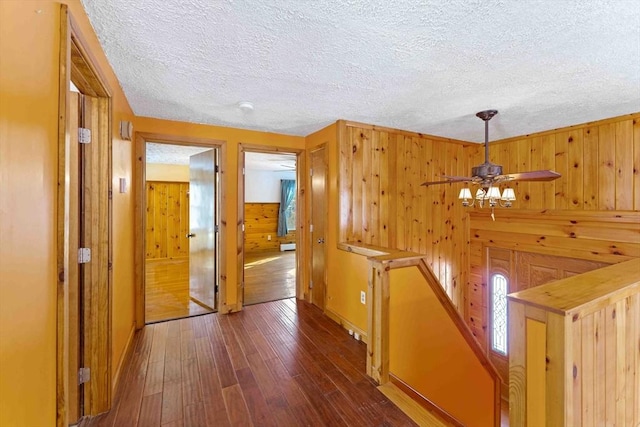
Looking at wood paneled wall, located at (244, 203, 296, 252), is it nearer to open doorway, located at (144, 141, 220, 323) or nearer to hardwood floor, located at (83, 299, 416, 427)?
open doorway, located at (144, 141, 220, 323)

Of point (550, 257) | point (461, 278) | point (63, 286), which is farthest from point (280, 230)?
point (63, 286)

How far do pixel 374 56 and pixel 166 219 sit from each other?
249 inches

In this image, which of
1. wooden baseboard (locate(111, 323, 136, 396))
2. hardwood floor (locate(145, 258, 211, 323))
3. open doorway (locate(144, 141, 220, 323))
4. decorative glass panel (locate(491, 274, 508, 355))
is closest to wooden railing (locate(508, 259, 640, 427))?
wooden baseboard (locate(111, 323, 136, 396))

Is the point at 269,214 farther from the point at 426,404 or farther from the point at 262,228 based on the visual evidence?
the point at 426,404

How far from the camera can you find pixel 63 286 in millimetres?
1072

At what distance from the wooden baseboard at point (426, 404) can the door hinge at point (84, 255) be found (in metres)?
2.25

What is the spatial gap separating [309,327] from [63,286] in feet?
7.59

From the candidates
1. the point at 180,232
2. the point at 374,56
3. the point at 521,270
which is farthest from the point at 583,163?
the point at 180,232

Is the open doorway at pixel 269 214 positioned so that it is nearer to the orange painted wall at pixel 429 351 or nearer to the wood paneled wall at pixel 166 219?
the wood paneled wall at pixel 166 219

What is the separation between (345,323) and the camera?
2.95 meters

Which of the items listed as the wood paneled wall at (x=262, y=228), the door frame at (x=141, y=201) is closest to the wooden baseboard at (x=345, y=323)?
the door frame at (x=141, y=201)

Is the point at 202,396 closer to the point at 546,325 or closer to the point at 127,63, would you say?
the point at 546,325

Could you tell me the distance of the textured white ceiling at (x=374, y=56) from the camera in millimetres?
1366

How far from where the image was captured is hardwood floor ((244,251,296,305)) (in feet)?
13.2
